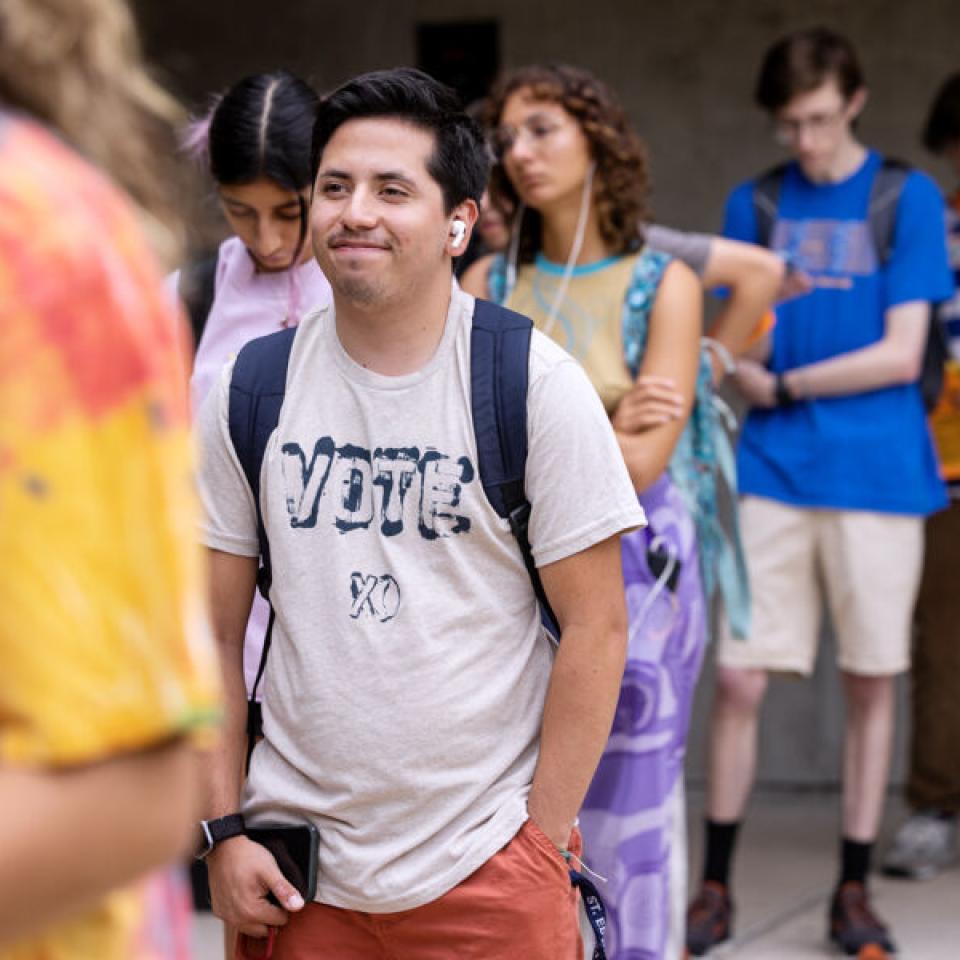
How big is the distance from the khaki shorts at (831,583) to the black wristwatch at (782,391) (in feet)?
0.85

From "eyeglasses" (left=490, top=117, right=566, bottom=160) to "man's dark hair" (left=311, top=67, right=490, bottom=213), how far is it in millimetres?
1113

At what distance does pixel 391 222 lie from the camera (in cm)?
257

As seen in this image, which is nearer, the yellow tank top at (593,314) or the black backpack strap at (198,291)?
the black backpack strap at (198,291)

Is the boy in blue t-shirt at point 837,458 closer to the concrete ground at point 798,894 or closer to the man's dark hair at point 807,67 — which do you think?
the man's dark hair at point 807,67

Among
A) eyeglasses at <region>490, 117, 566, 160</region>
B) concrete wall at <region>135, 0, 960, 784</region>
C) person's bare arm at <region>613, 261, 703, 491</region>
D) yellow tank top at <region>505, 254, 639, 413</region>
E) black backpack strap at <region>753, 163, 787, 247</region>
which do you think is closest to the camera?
person's bare arm at <region>613, 261, 703, 491</region>

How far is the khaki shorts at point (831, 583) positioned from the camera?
470cm

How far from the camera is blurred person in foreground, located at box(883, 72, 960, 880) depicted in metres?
5.22

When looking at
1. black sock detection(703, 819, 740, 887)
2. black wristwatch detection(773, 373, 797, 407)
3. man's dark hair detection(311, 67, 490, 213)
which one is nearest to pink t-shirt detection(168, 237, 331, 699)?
man's dark hair detection(311, 67, 490, 213)

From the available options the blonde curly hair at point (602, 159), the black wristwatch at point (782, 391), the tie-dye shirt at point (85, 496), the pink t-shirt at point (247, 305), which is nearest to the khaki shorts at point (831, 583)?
the black wristwatch at point (782, 391)

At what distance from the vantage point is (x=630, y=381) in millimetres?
3574

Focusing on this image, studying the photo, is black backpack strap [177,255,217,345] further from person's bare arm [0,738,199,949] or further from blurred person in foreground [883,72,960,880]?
blurred person in foreground [883,72,960,880]

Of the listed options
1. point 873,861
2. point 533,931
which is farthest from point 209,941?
point 533,931

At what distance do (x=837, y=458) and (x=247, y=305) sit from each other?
1969mm

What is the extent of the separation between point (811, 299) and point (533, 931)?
8.62 ft
